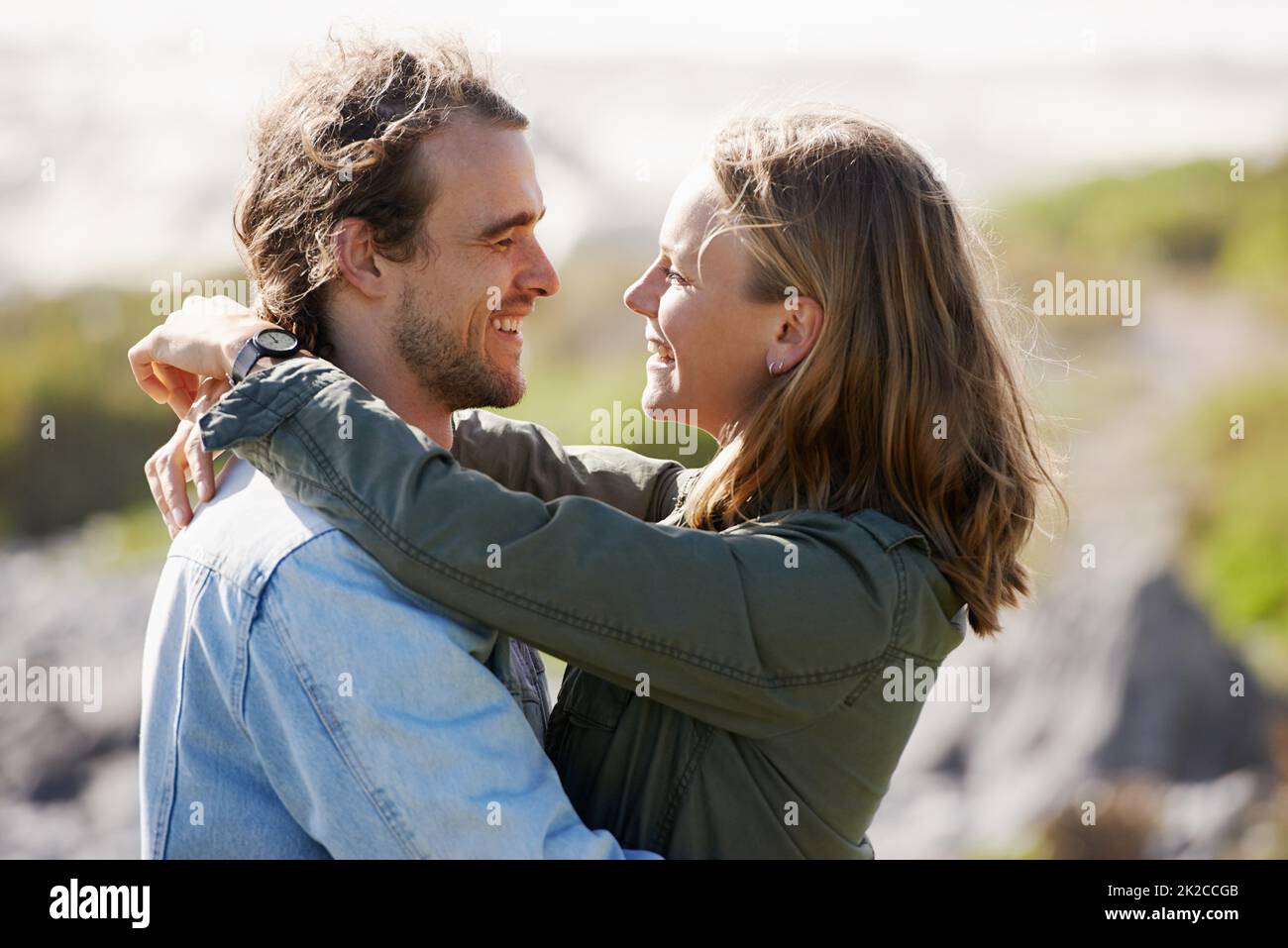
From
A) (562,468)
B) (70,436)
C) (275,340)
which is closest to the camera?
(275,340)

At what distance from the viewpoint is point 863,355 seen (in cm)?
214

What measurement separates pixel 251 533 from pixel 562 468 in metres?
0.84

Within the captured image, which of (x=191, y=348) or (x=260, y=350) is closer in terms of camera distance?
(x=260, y=350)

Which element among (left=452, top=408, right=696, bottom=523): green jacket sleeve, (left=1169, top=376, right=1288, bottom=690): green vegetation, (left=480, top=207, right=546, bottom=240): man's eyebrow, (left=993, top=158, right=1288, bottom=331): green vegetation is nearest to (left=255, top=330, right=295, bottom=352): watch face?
(left=480, top=207, right=546, bottom=240): man's eyebrow

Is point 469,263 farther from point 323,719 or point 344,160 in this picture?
point 323,719

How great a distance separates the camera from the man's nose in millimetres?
2461

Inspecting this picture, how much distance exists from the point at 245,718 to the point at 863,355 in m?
1.05

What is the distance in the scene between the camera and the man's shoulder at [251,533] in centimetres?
183

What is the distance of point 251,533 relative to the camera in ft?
6.17

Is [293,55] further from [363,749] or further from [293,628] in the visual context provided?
[363,749]

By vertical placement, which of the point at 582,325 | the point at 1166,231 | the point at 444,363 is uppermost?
the point at 444,363

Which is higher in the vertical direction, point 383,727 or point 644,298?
point 644,298

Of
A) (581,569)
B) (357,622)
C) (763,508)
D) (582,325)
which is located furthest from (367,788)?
(582,325)

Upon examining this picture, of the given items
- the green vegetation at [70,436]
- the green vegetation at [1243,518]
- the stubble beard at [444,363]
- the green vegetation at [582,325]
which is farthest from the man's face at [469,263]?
the green vegetation at [70,436]
